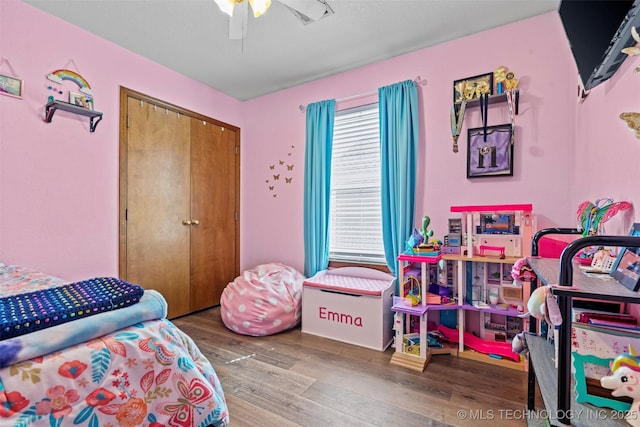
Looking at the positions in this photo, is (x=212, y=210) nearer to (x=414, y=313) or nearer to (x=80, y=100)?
(x=80, y=100)

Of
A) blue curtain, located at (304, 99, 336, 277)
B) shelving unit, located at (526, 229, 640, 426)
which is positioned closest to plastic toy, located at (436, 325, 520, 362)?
blue curtain, located at (304, 99, 336, 277)

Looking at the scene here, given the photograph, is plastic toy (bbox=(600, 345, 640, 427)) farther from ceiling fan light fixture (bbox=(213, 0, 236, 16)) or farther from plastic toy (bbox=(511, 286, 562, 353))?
ceiling fan light fixture (bbox=(213, 0, 236, 16))

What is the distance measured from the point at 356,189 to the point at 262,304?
139cm

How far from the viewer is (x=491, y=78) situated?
2248 millimetres

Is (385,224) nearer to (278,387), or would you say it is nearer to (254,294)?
(254,294)

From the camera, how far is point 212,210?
10.8ft

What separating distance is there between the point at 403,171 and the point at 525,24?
1350 mm

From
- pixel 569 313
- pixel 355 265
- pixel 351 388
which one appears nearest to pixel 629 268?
pixel 569 313

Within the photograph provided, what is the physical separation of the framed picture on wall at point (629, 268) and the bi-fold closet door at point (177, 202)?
3.10m

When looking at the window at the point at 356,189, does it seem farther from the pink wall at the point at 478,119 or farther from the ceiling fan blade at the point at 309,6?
the ceiling fan blade at the point at 309,6

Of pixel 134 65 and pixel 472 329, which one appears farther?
pixel 134 65

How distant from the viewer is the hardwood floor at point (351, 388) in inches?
58.3

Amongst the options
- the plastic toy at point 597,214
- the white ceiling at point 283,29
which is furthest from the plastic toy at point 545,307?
the white ceiling at point 283,29

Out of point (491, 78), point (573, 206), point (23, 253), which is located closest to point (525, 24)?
point (491, 78)
